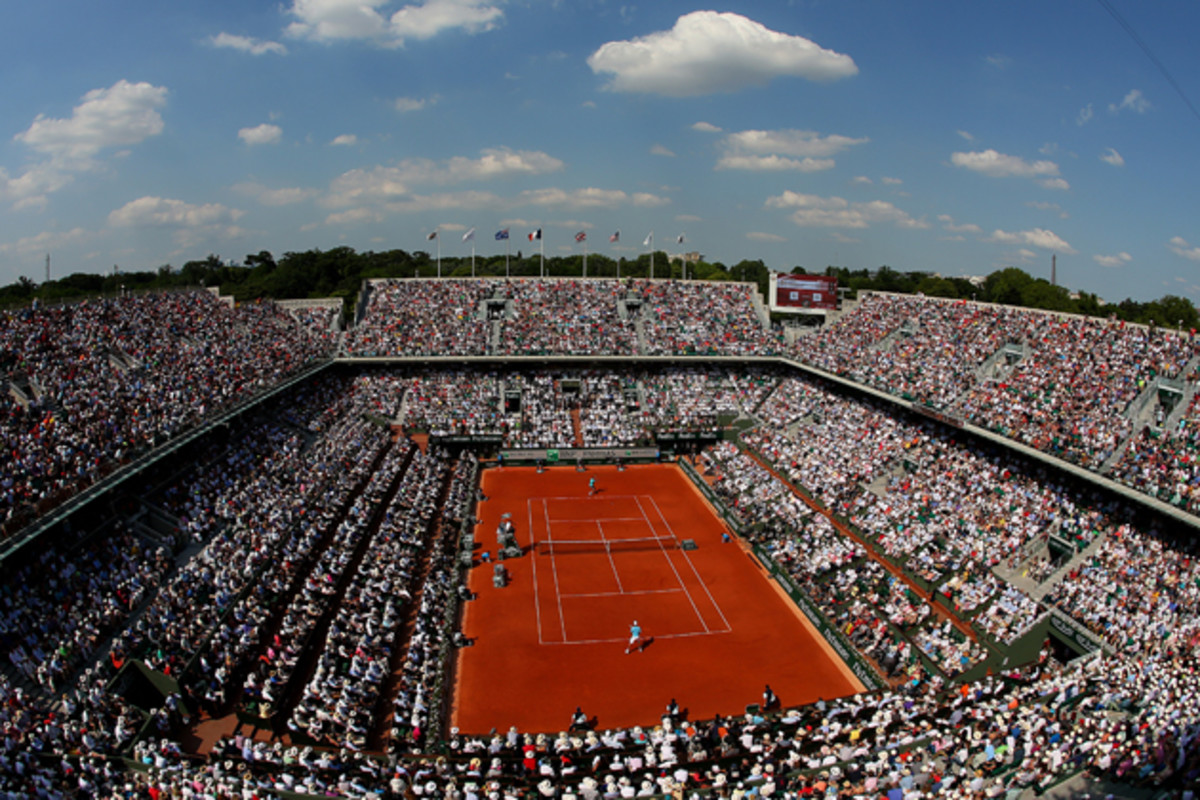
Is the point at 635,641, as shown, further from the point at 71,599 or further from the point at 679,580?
the point at 71,599

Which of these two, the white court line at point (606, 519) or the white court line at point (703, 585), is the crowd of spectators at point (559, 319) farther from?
the white court line at point (703, 585)

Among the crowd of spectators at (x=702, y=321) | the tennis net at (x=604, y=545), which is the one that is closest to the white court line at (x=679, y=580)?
the tennis net at (x=604, y=545)

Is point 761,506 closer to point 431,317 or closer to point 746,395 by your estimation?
point 746,395

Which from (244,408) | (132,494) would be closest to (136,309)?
(244,408)

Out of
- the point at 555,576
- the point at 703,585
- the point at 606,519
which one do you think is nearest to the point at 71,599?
the point at 555,576

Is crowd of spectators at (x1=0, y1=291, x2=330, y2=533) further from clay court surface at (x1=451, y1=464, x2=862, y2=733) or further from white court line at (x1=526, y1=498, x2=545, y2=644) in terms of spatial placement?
white court line at (x1=526, y1=498, x2=545, y2=644)
